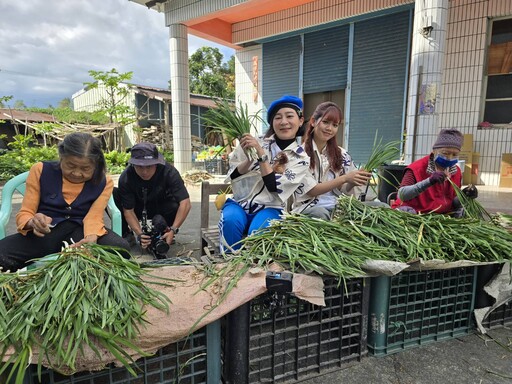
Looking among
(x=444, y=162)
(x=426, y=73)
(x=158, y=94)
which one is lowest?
(x=444, y=162)

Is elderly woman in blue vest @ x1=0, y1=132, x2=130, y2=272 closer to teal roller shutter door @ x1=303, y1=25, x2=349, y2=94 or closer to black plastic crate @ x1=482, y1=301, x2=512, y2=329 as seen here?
black plastic crate @ x1=482, y1=301, x2=512, y2=329

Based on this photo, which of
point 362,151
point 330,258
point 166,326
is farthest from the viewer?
point 362,151

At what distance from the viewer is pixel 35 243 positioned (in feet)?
6.64

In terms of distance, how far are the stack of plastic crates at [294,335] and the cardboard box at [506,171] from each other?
5394 mm

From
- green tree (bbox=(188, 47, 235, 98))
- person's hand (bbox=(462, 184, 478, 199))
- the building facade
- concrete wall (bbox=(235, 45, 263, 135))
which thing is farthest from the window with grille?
green tree (bbox=(188, 47, 235, 98))

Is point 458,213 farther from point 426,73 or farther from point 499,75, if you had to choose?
point 499,75

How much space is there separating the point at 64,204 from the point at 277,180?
1.36 metres

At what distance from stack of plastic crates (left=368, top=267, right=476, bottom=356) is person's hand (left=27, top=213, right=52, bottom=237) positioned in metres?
1.79

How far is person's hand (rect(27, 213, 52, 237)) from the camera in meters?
1.87

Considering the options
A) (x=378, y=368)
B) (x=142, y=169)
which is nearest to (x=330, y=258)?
(x=378, y=368)

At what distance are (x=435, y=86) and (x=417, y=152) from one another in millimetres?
859

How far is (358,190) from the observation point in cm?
246

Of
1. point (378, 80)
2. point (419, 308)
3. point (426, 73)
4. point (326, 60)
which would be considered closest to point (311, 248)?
point (419, 308)

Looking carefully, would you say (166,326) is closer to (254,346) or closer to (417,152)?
(254,346)
